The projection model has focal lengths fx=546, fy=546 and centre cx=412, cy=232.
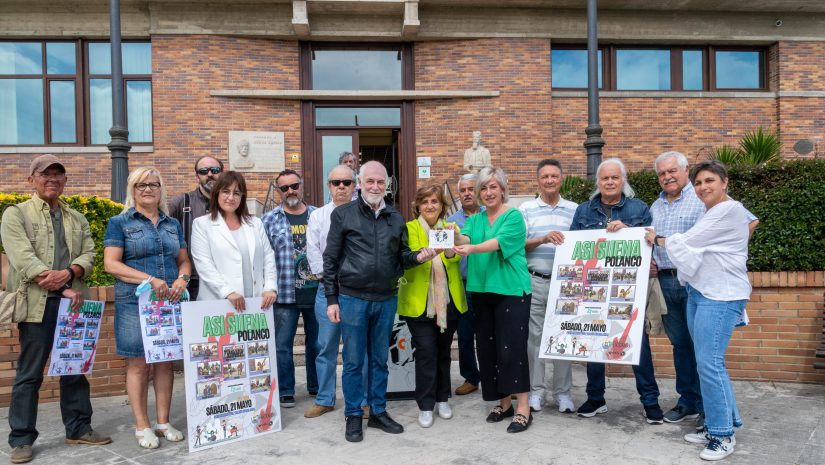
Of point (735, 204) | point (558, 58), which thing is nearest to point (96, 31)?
point (558, 58)

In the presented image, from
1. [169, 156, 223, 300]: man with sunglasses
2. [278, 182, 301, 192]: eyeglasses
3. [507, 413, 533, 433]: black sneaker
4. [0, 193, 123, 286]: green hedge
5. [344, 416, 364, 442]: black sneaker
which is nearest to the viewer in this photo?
[344, 416, 364, 442]: black sneaker

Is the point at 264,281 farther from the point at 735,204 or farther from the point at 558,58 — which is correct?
the point at 558,58

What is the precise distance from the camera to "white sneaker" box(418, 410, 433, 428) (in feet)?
14.1

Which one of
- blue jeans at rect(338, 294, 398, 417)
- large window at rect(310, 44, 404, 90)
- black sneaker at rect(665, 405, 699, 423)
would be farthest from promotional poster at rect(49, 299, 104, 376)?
large window at rect(310, 44, 404, 90)

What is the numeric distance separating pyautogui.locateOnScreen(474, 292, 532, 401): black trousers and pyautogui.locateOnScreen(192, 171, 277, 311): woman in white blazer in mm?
1721

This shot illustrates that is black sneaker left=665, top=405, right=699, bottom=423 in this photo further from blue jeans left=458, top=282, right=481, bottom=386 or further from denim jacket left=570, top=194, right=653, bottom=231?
blue jeans left=458, top=282, right=481, bottom=386

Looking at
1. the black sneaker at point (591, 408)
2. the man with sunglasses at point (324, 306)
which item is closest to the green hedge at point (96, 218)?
the man with sunglasses at point (324, 306)

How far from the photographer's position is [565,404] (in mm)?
4621

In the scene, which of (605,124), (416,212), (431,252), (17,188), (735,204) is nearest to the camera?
(735,204)

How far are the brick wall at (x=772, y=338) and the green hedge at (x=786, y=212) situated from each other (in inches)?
6.6

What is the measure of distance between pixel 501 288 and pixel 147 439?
2.82 m

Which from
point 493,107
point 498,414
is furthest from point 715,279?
point 493,107

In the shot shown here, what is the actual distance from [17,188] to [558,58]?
1305 cm

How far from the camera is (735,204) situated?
11.7ft
